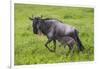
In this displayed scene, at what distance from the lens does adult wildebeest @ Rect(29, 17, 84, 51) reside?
256 centimetres

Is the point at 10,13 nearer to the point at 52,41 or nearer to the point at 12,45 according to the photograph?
the point at 12,45

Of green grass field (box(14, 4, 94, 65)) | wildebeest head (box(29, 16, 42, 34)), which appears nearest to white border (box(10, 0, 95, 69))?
green grass field (box(14, 4, 94, 65))

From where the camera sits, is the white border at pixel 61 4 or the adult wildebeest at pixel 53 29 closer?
the white border at pixel 61 4

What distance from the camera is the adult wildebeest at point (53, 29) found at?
2562 millimetres

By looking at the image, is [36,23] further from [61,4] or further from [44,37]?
[61,4]

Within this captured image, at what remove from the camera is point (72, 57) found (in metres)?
2.68

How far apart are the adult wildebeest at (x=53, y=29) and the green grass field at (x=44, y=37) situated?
0.17 feet

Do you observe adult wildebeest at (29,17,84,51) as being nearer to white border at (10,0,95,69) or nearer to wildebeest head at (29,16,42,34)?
wildebeest head at (29,16,42,34)

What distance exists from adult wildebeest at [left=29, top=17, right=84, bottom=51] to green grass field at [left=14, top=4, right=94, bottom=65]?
0.05 meters

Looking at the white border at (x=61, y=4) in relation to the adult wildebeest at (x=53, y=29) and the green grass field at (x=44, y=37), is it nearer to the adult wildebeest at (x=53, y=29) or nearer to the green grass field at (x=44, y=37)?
the green grass field at (x=44, y=37)

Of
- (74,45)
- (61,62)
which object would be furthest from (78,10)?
(61,62)

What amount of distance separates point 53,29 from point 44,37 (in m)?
0.15

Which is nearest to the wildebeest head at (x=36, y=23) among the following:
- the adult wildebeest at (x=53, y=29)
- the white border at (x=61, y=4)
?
the adult wildebeest at (x=53, y=29)

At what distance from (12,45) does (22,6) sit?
1.55ft
